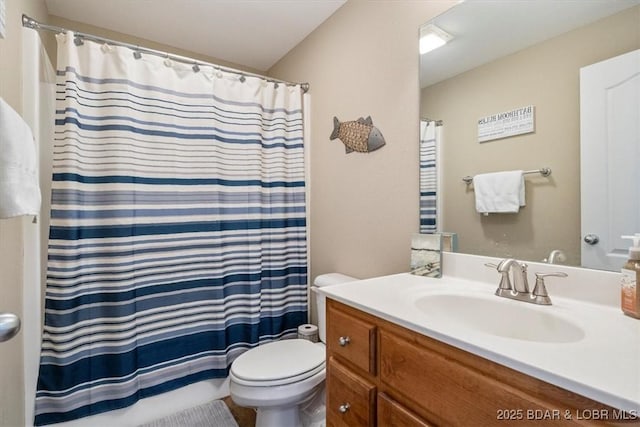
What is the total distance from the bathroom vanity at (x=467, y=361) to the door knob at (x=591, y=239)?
186 millimetres

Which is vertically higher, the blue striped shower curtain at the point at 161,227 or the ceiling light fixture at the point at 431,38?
→ the ceiling light fixture at the point at 431,38

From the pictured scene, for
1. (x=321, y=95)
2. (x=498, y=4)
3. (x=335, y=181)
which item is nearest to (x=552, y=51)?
(x=498, y=4)

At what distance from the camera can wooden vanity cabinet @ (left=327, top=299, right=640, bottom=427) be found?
0.54 m

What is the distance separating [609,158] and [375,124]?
37.5 inches

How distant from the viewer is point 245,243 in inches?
75.5

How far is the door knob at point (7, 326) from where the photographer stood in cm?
57

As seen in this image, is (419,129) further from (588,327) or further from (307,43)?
(307,43)

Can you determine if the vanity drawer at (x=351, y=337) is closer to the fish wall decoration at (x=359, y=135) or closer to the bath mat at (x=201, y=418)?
the fish wall decoration at (x=359, y=135)

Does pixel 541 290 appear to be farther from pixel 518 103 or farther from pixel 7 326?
pixel 7 326

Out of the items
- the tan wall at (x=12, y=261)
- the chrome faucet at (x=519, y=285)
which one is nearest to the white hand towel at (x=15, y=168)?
the tan wall at (x=12, y=261)

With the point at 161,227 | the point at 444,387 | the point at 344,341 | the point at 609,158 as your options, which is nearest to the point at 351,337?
the point at 344,341

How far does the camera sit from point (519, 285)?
0.99 meters

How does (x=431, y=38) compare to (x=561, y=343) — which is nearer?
(x=561, y=343)

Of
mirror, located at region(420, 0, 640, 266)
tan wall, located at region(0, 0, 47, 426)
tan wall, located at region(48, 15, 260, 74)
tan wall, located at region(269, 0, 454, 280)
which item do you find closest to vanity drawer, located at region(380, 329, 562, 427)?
mirror, located at region(420, 0, 640, 266)
